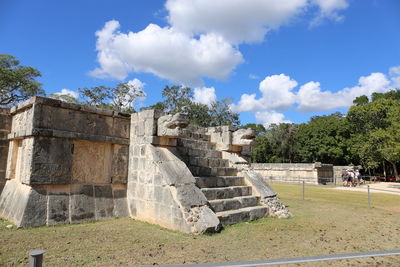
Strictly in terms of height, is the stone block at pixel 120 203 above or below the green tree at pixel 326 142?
below

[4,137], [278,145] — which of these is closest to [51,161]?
[4,137]

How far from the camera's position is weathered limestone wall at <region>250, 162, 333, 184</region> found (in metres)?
21.5

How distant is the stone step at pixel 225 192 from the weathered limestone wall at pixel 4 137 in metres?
4.52

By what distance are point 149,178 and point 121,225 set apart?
1.05 m

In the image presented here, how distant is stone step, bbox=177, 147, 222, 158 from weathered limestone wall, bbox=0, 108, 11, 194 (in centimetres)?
399

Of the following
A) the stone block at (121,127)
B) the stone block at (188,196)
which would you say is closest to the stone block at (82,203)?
the stone block at (121,127)

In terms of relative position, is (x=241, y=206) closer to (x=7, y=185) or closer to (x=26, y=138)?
(x=26, y=138)

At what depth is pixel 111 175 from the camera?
6102 millimetres

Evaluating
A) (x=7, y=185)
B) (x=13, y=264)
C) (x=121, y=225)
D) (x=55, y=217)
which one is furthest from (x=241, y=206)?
(x=7, y=185)

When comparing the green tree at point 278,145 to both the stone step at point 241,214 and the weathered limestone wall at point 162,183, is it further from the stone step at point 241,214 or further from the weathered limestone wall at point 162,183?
the weathered limestone wall at point 162,183

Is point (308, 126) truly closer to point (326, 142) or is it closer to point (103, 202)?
point (326, 142)

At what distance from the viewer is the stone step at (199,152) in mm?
6926

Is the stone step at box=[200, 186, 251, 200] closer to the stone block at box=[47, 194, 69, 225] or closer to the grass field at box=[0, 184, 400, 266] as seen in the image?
the grass field at box=[0, 184, 400, 266]

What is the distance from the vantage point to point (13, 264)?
317 centimetres
